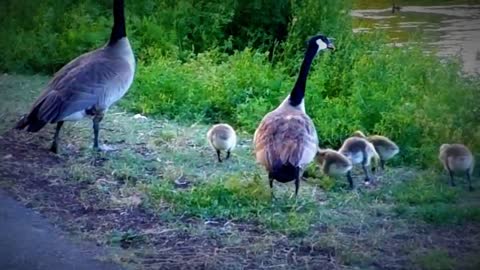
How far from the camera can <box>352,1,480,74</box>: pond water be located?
8.18ft

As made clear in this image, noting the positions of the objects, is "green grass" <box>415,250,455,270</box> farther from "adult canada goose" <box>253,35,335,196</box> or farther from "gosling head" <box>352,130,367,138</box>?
"gosling head" <box>352,130,367,138</box>

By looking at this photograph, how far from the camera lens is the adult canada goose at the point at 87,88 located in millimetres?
4156

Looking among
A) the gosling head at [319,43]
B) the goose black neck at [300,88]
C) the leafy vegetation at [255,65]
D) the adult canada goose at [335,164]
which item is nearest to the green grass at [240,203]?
the adult canada goose at [335,164]

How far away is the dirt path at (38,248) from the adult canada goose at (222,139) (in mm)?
1109

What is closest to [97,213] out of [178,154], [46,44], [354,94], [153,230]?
[153,230]

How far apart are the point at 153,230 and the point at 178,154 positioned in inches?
41.9

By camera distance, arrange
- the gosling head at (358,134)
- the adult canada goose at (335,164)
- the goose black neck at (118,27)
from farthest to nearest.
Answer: the goose black neck at (118,27) < the gosling head at (358,134) < the adult canada goose at (335,164)

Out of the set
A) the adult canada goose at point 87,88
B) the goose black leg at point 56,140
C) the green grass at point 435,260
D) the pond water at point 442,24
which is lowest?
the goose black leg at point 56,140

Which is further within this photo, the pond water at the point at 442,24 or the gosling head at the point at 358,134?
the gosling head at the point at 358,134

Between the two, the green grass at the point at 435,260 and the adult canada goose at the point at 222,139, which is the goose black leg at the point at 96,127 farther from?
the green grass at the point at 435,260

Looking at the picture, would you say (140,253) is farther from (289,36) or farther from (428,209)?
(289,36)

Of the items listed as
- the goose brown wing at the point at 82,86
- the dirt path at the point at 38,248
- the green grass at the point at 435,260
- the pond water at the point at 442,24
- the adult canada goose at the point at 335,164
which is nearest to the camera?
the green grass at the point at 435,260

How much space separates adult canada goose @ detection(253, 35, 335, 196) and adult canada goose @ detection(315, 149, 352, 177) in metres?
0.17

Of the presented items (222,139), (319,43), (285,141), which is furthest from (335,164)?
(319,43)
